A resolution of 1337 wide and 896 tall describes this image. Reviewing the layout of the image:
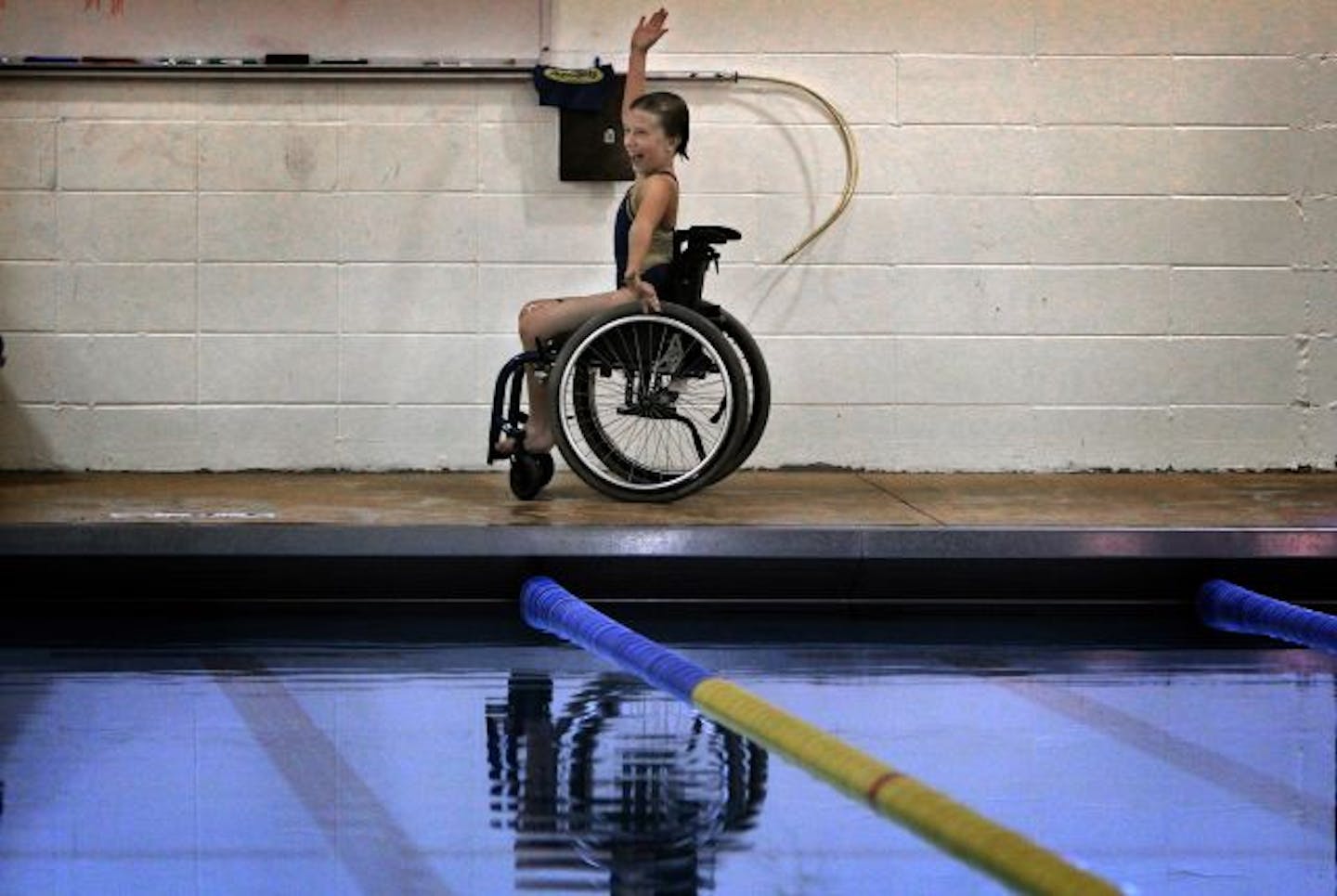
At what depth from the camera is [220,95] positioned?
24.6 feet

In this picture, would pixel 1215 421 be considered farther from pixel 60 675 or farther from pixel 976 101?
pixel 60 675

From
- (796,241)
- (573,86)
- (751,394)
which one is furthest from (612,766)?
(796,241)

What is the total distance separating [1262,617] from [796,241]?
2.56 m

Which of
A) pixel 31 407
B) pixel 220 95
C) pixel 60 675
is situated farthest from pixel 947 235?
pixel 60 675

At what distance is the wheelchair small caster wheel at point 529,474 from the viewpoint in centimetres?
655

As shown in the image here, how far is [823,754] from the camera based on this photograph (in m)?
3.64

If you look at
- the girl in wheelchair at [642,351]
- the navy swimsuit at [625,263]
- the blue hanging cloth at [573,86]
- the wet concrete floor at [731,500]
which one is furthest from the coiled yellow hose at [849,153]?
the navy swimsuit at [625,263]

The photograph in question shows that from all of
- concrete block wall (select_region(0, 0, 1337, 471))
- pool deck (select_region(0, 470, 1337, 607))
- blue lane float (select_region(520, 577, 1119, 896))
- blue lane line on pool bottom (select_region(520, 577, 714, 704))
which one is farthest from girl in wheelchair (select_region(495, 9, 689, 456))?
concrete block wall (select_region(0, 0, 1337, 471))

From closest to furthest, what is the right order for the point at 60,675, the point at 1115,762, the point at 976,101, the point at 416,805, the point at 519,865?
the point at 519,865 → the point at 416,805 → the point at 1115,762 → the point at 60,675 → the point at 976,101

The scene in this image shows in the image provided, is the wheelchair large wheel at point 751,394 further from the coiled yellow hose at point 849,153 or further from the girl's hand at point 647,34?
the coiled yellow hose at point 849,153

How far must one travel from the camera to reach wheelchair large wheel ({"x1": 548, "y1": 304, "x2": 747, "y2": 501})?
6184 mm

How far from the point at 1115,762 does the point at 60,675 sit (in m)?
2.21

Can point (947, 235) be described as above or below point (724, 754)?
above

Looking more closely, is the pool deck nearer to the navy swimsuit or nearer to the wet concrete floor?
the wet concrete floor
